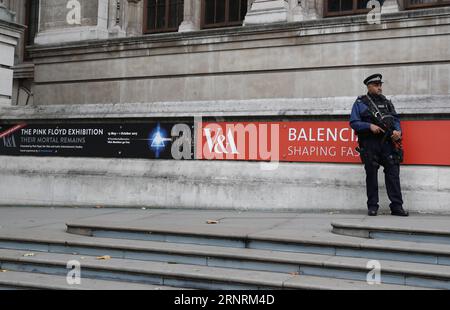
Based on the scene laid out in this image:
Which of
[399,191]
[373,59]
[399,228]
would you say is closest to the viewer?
[399,228]

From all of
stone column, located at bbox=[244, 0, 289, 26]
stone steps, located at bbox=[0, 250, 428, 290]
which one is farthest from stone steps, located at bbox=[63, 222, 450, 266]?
stone column, located at bbox=[244, 0, 289, 26]

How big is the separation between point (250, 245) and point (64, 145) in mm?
6445

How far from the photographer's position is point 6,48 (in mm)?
13430

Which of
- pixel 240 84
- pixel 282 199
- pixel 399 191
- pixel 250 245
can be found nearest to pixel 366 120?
pixel 399 191

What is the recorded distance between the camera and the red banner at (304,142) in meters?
8.66

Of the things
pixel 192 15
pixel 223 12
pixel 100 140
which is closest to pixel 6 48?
pixel 100 140

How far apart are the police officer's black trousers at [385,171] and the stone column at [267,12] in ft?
21.6

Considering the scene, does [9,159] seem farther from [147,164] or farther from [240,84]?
[240,84]

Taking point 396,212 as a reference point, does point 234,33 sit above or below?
above

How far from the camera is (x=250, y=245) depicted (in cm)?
652

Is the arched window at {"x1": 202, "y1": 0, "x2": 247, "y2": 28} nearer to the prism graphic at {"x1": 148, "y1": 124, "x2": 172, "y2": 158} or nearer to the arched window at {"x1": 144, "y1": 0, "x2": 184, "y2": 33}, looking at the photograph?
the arched window at {"x1": 144, "y1": 0, "x2": 184, "y2": 33}

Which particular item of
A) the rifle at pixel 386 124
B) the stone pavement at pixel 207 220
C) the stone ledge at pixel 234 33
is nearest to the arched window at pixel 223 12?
the stone ledge at pixel 234 33

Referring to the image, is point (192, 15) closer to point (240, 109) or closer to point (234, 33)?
point (234, 33)

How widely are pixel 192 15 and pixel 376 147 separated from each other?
30.2ft
